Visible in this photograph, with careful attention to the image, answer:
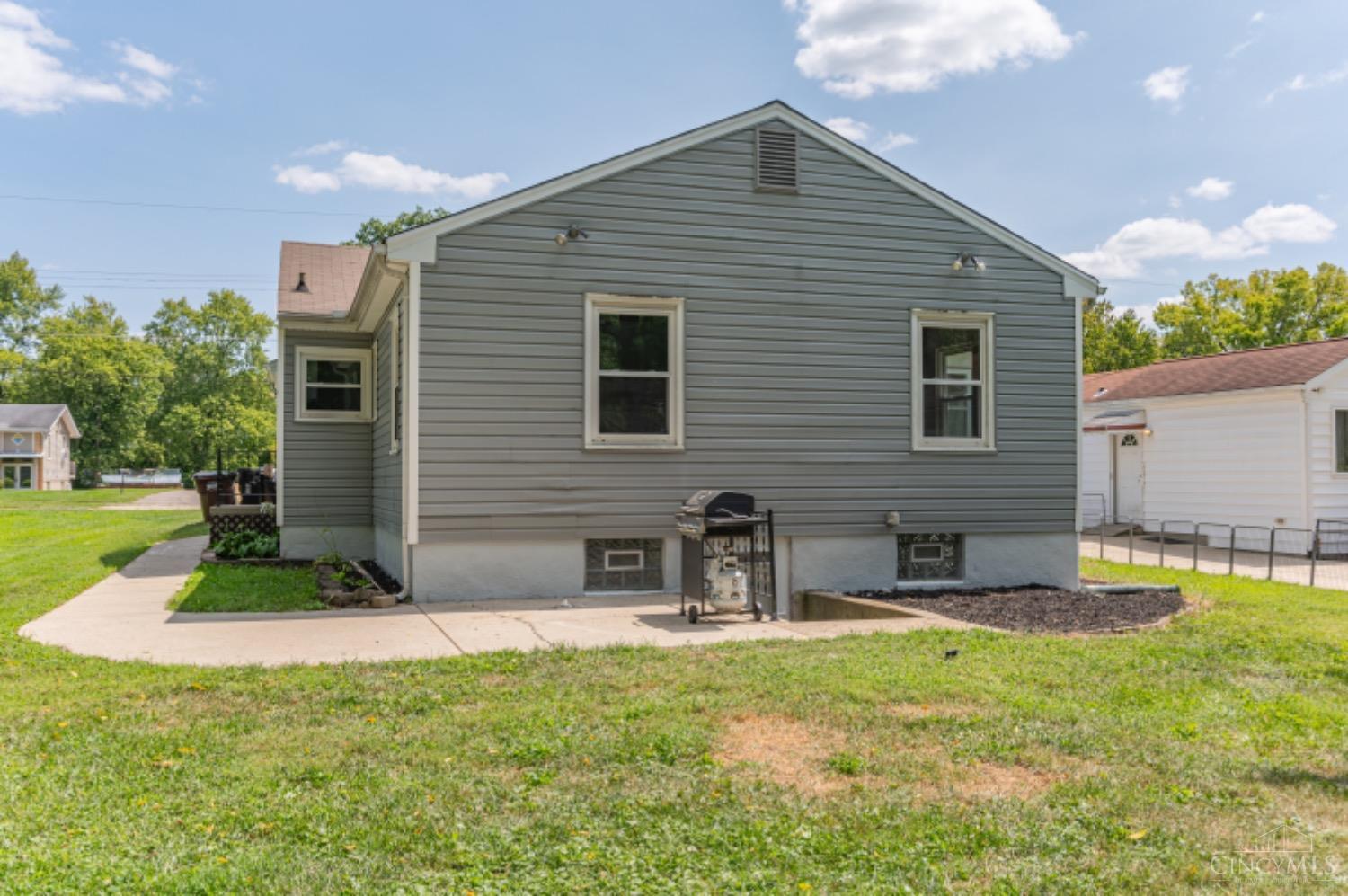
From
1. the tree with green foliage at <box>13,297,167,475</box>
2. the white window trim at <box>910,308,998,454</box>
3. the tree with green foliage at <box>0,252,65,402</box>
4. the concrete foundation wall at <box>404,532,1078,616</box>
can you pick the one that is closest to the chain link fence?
the concrete foundation wall at <box>404,532,1078,616</box>

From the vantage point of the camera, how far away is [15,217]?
49375 millimetres

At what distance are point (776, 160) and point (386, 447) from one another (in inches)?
206

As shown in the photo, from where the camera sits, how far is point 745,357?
394 inches

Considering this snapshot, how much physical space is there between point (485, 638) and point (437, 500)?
220 centimetres

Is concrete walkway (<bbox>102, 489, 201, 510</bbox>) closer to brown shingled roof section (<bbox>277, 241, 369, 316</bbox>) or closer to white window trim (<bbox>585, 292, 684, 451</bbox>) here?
brown shingled roof section (<bbox>277, 241, 369, 316</bbox>)

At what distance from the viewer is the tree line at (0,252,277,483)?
59156 millimetres

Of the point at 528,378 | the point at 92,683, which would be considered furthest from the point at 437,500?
the point at 92,683

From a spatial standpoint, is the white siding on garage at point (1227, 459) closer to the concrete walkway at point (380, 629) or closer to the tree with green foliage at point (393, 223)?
the concrete walkway at point (380, 629)

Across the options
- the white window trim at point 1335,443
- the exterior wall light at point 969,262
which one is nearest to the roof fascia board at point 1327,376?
the white window trim at point 1335,443

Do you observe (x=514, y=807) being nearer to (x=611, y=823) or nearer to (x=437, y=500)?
(x=611, y=823)

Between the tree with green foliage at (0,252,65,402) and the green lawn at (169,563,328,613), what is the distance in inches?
2701

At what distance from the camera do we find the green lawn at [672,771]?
10.3ft

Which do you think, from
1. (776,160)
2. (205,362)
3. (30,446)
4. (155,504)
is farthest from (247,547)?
(205,362)

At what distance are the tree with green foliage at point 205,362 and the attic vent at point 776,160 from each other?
184ft
